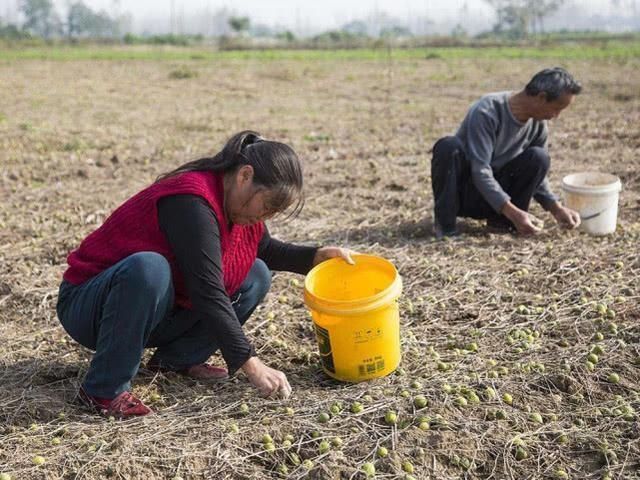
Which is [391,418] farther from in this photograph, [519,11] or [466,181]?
[519,11]

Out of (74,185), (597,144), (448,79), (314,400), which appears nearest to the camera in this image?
→ (314,400)

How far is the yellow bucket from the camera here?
10.0 ft

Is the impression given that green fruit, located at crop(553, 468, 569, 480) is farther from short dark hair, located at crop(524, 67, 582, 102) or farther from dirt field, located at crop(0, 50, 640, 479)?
short dark hair, located at crop(524, 67, 582, 102)

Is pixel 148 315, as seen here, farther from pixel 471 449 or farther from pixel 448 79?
pixel 448 79

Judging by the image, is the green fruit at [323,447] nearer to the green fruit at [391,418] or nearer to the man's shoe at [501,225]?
the green fruit at [391,418]

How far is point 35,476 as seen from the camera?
8.57 feet

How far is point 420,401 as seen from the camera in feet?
9.80

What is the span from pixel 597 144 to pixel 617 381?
6.00 metres

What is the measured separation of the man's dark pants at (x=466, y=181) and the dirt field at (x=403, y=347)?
0.67ft

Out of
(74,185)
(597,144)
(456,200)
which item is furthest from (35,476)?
(597,144)

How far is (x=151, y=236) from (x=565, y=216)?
10.6 ft

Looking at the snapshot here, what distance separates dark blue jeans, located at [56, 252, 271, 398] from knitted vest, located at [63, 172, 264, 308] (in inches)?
3.0

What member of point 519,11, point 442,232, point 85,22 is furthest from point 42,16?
point 442,232

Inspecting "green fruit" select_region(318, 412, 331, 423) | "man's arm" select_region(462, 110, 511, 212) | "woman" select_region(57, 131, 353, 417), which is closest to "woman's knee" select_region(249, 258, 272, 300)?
"woman" select_region(57, 131, 353, 417)
